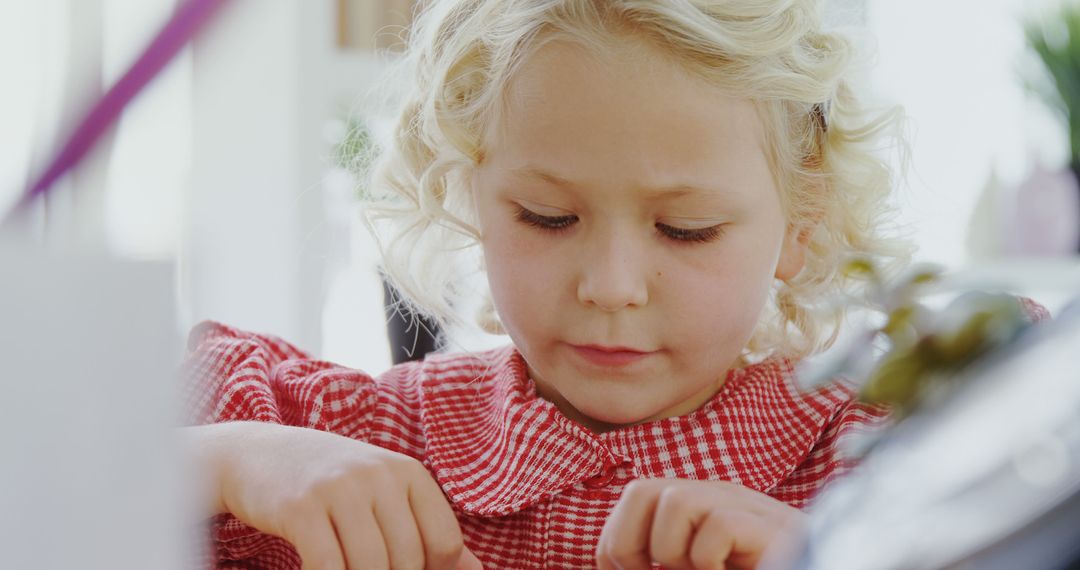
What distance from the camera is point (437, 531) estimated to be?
574 millimetres

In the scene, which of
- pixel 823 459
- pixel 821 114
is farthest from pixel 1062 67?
pixel 823 459

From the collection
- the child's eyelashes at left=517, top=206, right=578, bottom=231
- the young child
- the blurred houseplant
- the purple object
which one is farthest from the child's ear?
the blurred houseplant

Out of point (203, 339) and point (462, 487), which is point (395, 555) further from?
point (203, 339)

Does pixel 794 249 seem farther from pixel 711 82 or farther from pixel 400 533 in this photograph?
pixel 400 533

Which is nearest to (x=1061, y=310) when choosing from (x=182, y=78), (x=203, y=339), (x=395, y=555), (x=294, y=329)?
(x=182, y=78)

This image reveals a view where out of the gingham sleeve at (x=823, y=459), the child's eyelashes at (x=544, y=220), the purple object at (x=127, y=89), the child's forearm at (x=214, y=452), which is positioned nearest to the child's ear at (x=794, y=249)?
the gingham sleeve at (x=823, y=459)

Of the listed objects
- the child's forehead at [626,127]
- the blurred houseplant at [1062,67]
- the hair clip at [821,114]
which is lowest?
the child's forehead at [626,127]

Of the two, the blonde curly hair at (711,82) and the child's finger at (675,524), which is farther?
the blonde curly hair at (711,82)

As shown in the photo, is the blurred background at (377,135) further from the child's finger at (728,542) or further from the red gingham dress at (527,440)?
the child's finger at (728,542)

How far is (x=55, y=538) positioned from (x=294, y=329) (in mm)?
2649

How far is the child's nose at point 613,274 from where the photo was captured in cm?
79

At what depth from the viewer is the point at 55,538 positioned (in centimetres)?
24

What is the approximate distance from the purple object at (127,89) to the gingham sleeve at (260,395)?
0.64m

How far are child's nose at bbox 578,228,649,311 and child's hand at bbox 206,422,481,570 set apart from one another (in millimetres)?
220
